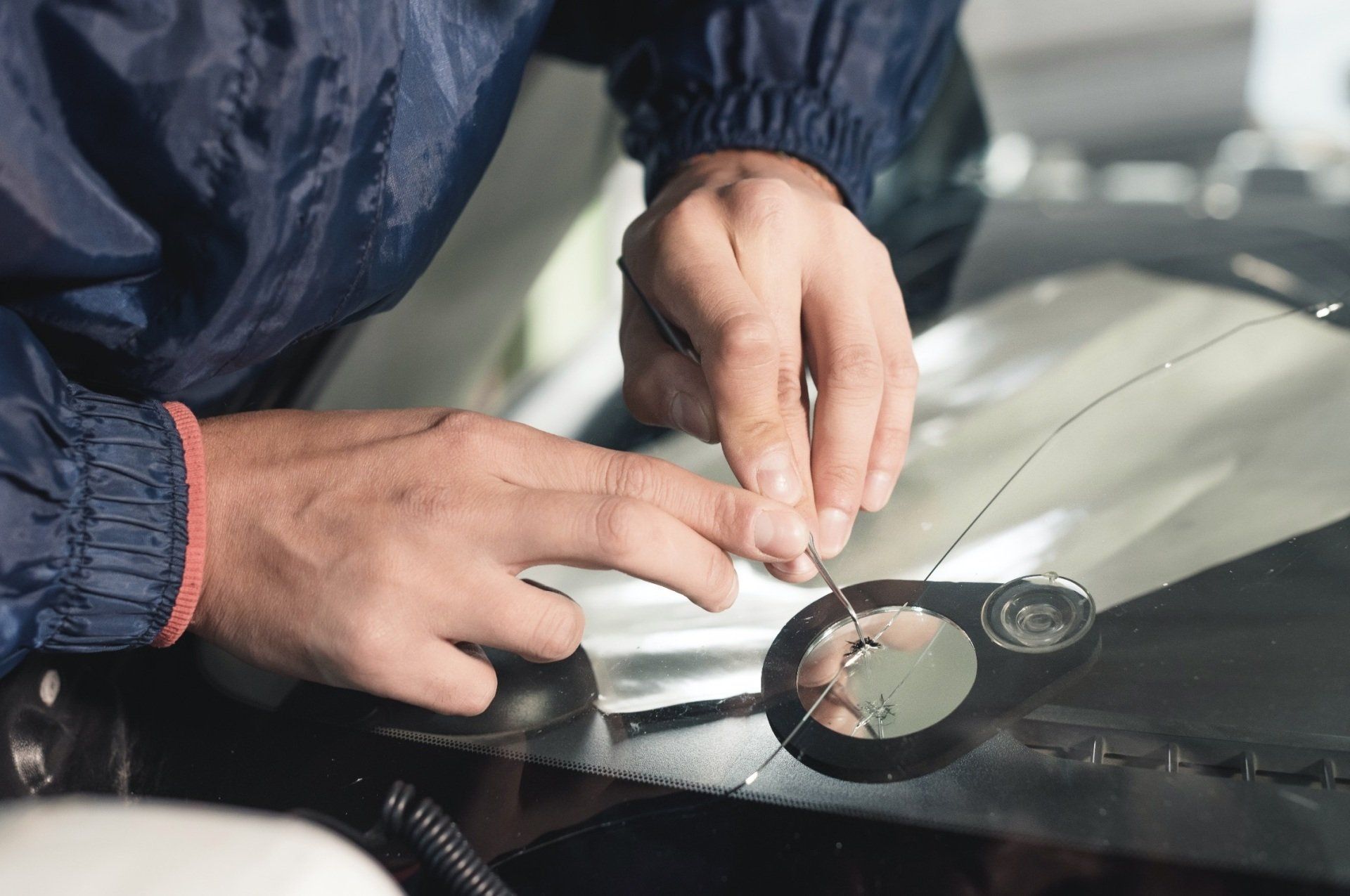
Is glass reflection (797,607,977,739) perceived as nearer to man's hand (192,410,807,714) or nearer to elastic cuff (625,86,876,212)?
man's hand (192,410,807,714)

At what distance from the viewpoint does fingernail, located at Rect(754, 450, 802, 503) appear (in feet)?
2.24

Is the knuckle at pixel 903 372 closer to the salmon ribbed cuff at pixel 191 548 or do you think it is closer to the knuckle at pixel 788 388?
the knuckle at pixel 788 388

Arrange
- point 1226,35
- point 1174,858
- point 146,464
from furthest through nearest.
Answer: point 1226,35 → point 146,464 → point 1174,858

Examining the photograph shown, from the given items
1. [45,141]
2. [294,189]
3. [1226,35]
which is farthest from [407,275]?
[1226,35]

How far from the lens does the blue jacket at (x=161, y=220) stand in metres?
0.60

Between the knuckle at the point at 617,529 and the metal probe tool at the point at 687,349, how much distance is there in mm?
108

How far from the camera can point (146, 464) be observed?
2.14 ft

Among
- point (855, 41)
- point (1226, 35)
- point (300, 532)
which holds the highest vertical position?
point (1226, 35)

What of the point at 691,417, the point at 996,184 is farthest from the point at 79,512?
the point at 996,184

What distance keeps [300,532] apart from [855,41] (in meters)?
0.67

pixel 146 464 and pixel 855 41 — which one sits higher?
pixel 855 41

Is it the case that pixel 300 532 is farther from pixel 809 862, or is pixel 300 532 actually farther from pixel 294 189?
pixel 809 862

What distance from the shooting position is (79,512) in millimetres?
626

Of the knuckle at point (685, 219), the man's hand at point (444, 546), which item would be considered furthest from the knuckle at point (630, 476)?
the knuckle at point (685, 219)
